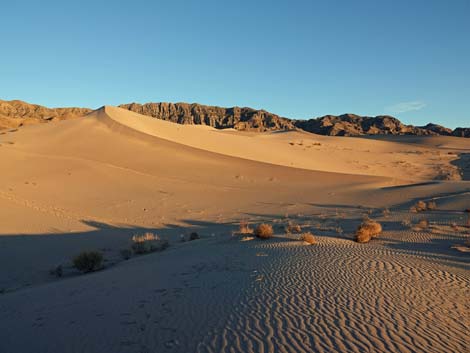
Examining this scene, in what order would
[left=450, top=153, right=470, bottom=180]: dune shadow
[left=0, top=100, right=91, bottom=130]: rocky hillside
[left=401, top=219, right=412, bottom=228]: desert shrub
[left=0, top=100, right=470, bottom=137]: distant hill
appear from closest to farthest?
[left=401, top=219, right=412, bottom=228]: desert shrub, [left=450, top=153, right=470, bottom=180]: dune shadow, [left=0, top=100, right=470, bottom=137]: distant hill, [left=0, top=100, right=91, bottom=130]: rocky hillside

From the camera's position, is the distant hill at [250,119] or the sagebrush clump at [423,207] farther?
the distant hill at [250,119]

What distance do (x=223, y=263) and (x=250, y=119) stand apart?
96.1 meters

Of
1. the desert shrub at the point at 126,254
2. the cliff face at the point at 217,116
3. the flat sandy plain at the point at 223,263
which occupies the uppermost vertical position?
the cliff face at the point at 217,116

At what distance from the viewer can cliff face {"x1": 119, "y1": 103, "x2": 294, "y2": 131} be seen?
326ft

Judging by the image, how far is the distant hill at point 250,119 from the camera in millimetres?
89875

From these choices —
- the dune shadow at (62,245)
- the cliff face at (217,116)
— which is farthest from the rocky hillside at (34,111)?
the dune shadow at (62,245)

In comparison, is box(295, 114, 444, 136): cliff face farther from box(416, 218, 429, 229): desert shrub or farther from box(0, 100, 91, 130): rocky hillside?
box(416, 218, 429, 229): desert shrub

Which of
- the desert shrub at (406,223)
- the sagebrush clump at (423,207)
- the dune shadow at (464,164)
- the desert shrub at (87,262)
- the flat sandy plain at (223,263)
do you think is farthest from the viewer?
the dune shadow at (464,164)

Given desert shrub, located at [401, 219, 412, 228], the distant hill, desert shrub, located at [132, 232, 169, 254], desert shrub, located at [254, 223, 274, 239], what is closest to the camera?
desert shrub, located at [254, 223, 274, 239]

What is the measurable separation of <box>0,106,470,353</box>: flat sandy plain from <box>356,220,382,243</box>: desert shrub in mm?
253

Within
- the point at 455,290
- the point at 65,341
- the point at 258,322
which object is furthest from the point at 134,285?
the point at 455,290

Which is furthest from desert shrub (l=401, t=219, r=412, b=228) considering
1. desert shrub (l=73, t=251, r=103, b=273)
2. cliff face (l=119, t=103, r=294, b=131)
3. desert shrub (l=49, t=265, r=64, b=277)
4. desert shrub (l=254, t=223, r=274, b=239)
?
cliff face (l=119, t=103, r=294, b=131)

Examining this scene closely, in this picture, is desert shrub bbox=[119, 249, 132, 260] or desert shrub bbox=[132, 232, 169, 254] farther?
desert shrub bbox=[132, 232, 169, 254]

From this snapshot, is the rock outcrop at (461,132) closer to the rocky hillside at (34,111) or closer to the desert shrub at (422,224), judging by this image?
the rocky hillside at (34,111)
